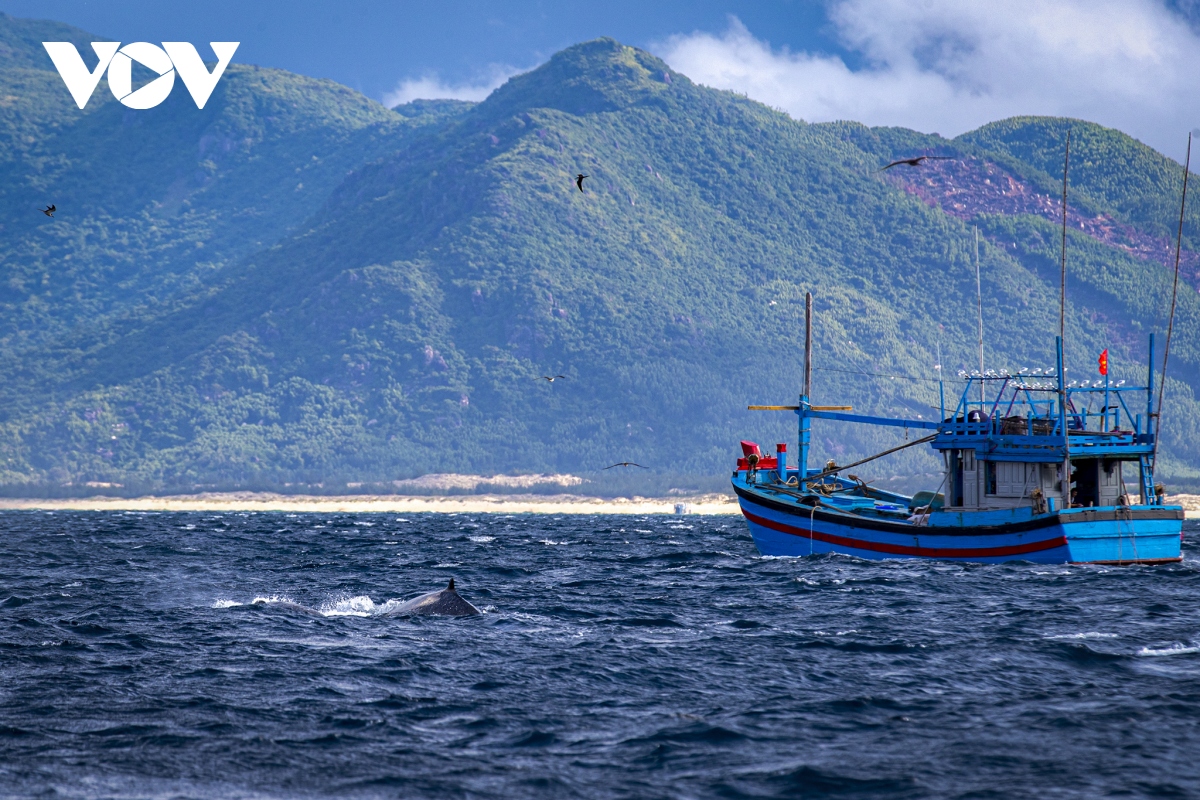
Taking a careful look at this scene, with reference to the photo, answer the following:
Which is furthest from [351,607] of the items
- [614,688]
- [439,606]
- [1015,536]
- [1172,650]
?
[1015,536]

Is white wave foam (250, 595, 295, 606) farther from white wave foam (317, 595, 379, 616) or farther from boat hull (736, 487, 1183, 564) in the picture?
boat hull (736, 487, 1183, 564)

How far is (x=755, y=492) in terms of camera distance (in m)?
52.2

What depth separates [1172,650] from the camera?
2681 centimetres

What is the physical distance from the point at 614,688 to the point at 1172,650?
12131 mm

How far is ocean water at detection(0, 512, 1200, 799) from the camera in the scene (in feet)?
58.0

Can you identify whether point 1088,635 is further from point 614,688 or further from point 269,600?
point 269,600

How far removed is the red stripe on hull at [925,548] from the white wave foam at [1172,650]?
15867 mm

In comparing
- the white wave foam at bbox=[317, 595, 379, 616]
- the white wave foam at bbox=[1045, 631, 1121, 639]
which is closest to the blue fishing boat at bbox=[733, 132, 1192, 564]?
the white wave foam at bbox=[1045, 631, 1121, 639]

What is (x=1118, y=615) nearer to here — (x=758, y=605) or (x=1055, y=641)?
(x=1055, y=641)

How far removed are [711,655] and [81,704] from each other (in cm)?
1229

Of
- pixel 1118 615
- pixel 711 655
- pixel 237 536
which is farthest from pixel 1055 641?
pixel 237 536

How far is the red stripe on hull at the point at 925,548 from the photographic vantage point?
1716 inches

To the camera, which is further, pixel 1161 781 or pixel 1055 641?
pixel 1055 641

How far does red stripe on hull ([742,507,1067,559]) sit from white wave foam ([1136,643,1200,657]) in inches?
625
